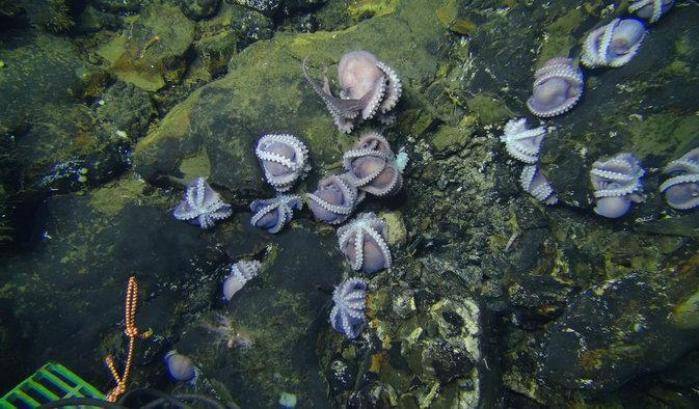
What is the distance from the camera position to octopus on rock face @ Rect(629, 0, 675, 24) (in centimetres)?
407

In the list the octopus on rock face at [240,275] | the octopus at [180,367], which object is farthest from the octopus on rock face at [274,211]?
the octopus at [180,367]

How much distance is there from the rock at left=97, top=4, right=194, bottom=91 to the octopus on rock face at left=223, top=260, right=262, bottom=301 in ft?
10.0

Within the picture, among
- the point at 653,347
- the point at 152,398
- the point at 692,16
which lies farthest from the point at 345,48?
the point at 152,398

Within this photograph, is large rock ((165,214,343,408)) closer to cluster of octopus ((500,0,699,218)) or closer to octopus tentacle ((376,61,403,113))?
octopus tentacle ((376,61,403,113))

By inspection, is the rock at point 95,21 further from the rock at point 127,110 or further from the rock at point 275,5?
the rock at point 275,5

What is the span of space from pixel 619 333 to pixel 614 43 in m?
3.30

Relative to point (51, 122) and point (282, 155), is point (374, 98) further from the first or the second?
point (51, 122)

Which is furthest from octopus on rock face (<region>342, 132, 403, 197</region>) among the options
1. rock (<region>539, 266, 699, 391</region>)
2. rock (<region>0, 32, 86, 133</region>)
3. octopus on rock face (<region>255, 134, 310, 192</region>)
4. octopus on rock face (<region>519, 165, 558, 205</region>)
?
rock (<region>0, 32, 86, 133</region>)

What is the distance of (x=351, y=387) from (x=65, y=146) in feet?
16.1

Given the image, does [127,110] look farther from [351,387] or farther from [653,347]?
[653,347]

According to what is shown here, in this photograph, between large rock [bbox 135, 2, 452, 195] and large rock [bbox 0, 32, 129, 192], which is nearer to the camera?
large rock [bbox 0, 32, 129, 192]

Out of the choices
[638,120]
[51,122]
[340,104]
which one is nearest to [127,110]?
[51,122]

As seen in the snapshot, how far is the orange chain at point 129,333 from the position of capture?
4531 mm

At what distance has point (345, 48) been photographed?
17.6 feet
